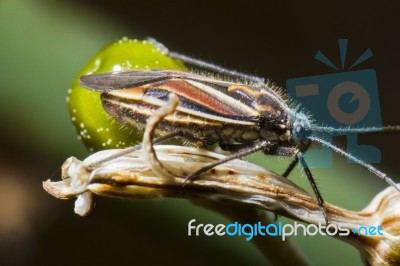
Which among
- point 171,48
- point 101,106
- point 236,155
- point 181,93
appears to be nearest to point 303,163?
point 236,155

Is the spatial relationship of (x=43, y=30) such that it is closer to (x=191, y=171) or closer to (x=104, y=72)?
(x=104, y=72)

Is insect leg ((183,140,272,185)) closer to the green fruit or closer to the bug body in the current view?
the bug body

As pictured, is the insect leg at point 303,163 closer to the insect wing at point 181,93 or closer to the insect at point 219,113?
the insect at point 219,113

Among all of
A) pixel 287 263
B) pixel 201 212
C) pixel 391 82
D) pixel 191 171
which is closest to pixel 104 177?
pixel 191 171

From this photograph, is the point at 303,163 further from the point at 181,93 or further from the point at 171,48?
the point at 171,48

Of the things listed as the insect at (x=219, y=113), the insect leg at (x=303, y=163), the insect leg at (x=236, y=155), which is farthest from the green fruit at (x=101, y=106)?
the insect leg at (x=303, y=163)
